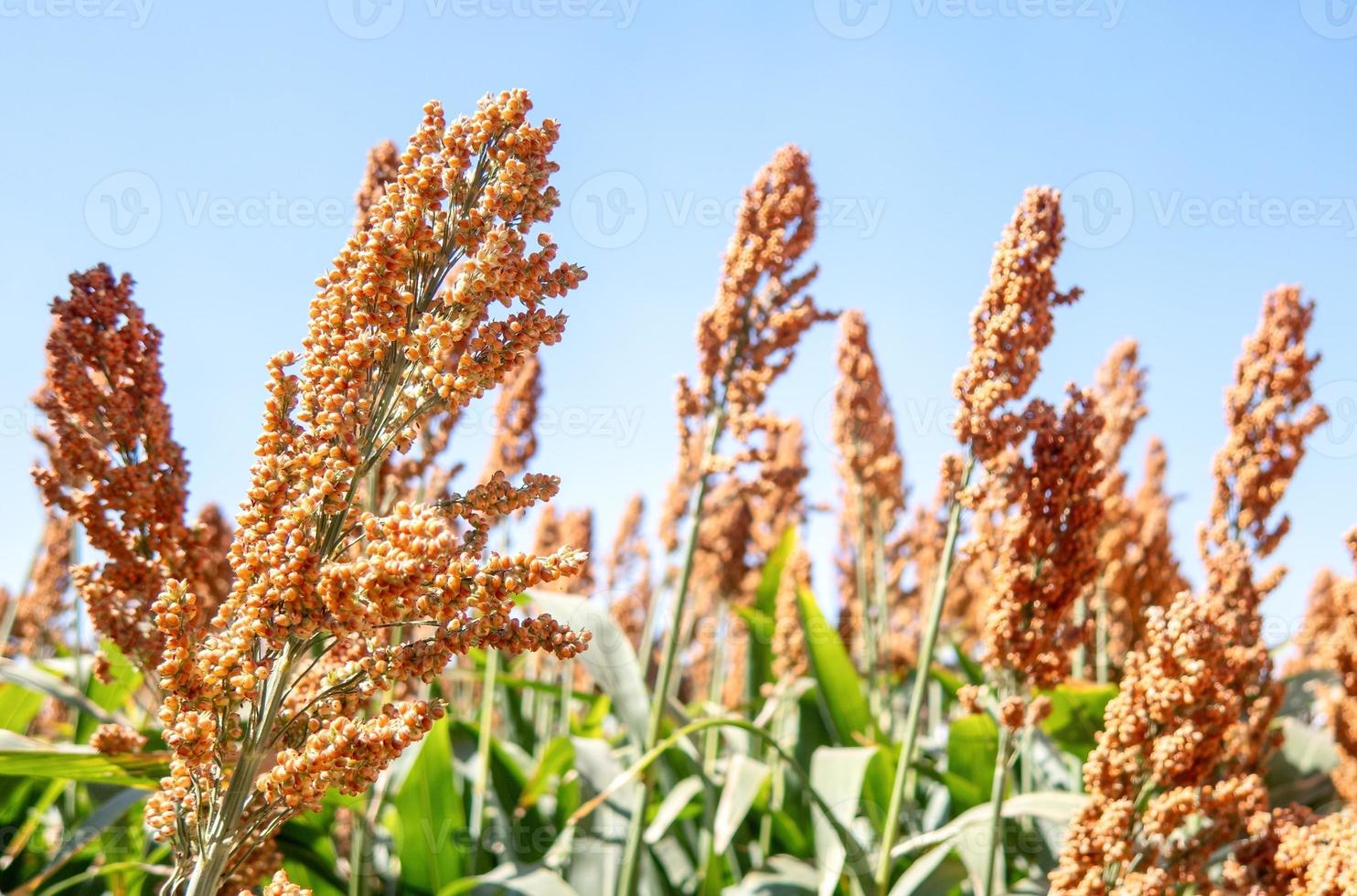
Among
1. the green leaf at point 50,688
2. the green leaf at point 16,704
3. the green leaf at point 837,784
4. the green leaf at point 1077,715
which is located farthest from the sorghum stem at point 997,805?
the green leaf at point 16,704

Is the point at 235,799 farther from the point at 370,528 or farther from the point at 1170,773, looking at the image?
the point at 1170,773

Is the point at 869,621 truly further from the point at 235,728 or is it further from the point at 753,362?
the point at 235,728

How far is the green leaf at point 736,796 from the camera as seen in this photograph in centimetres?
322

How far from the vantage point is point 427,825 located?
371 cm

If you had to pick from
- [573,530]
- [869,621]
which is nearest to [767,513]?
[573,530]

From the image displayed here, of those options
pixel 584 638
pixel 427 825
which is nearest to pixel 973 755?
pixel 427 825

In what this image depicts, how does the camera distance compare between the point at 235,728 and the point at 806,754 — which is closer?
the point at 235,728

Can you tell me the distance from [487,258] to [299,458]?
0.40 m

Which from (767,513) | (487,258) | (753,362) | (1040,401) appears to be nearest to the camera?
(487,258)

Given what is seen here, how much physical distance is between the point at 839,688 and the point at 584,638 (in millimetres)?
3079

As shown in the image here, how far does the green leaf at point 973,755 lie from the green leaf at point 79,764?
2.85 metres

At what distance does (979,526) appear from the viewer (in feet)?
12.2

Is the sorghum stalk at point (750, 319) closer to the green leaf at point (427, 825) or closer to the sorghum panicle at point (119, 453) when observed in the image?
the green leaf at point (427, 825)

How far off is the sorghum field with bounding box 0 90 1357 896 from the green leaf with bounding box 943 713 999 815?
0.02 meters
